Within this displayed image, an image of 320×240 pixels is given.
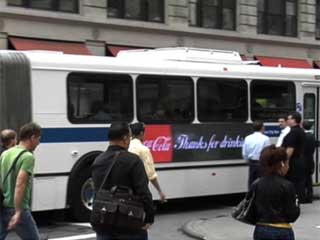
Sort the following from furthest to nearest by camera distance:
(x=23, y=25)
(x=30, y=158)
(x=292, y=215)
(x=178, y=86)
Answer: (x=23, y=25)
(x=178, y=86)
(x=30, y=158)
(x=292, y=215)

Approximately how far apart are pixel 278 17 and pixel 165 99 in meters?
19.5

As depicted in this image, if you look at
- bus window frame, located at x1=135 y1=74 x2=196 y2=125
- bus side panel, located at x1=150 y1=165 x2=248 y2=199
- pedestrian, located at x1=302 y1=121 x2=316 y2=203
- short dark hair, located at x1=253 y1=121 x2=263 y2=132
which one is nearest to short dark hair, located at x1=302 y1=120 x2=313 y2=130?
pedestrian, located at x1=302 y1=121 x2=316 y2=203

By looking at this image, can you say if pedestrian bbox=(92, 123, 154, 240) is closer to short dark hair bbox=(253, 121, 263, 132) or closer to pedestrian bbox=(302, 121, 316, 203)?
short dark hair bbox=(253, 121, 263, 132)

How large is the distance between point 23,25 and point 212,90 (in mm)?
10109

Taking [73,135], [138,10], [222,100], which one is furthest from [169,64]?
[138,10]

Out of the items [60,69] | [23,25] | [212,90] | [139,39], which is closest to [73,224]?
[60,69]

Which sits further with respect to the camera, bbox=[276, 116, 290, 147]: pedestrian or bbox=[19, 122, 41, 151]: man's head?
bbox=[276, 116, 290, 147]: pedestrian

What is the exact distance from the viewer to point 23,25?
22391 millimetres

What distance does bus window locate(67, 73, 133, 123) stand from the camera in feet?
39.7

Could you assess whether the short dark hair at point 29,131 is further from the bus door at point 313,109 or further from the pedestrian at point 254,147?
the bus door at point 313,109

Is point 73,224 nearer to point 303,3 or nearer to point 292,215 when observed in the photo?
point 292,215

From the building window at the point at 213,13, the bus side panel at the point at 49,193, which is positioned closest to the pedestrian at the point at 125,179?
the bus side panel at the point at 49,193

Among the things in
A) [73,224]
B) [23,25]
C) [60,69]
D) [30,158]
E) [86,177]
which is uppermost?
[23,25]

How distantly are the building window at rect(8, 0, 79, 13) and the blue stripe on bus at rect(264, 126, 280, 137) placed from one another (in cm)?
1041
